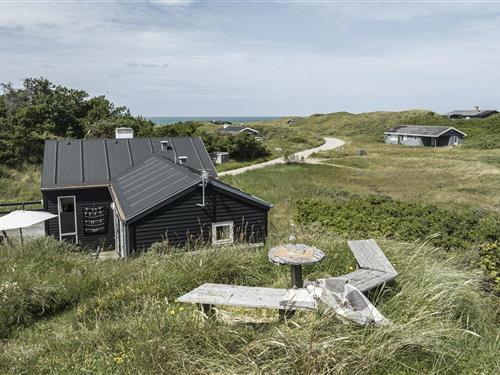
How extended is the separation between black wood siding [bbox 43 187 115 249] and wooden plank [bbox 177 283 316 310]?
15.1 m

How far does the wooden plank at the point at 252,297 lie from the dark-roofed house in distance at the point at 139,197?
26.0 ft

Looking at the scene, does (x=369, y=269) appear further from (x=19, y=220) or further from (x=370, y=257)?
(x=19, y=220)

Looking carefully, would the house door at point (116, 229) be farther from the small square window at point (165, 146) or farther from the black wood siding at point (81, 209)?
the small square window at point (165, 146)

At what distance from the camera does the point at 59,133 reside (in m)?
40.6

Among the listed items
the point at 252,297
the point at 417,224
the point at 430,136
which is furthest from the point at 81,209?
the point at 430,136

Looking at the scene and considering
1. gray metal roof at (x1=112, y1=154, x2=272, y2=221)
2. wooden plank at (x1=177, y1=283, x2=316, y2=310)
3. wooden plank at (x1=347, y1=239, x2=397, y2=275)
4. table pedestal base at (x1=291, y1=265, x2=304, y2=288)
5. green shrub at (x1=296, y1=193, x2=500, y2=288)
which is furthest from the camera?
gray metal roof at (x1=112, y1=154, x2=272, y2=221)

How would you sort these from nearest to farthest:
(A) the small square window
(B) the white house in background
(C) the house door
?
(C) the house door, (A) the small square window, (B) the white house in background

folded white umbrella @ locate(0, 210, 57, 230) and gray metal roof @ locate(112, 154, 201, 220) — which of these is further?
gray metal roof @ locate(112, 154, 201, 220)

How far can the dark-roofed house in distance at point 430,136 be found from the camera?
2673 inches

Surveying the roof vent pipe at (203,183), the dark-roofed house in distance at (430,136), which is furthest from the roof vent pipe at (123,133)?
the dark-roofed house in distance at (430,136)

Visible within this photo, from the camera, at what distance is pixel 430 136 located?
67938 millimetres

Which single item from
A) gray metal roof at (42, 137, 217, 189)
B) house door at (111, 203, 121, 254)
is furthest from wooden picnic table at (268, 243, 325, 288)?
gray metal roof at (42, 137, 217, 189)

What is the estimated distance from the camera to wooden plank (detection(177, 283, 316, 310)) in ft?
14.4

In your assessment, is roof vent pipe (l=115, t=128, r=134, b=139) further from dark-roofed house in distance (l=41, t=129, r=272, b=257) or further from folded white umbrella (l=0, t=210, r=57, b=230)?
folded white umbrella (l=0, t=210, r=57, b=230)
